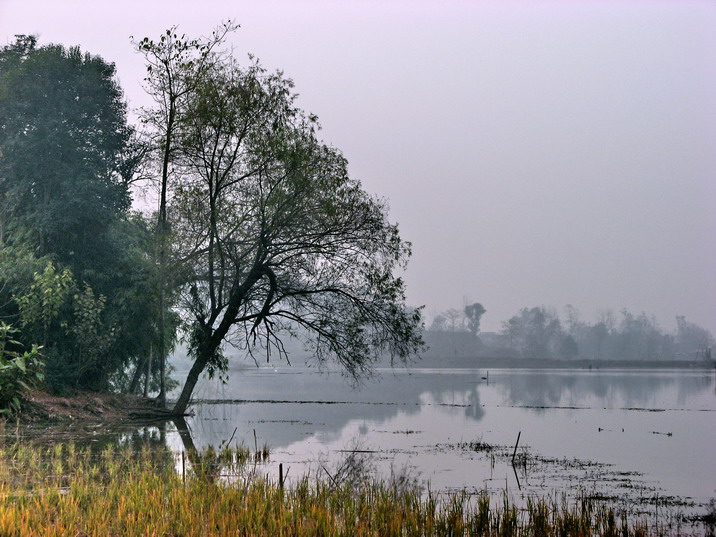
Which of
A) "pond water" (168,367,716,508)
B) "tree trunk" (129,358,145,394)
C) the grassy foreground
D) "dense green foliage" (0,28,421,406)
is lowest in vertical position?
"pond water" (168,367,716,508)

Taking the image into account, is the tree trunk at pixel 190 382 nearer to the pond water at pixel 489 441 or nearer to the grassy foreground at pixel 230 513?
the pond water at pixel 489 441

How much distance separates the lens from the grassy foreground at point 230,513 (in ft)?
32.4

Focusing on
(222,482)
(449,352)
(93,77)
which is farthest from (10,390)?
(449,352)

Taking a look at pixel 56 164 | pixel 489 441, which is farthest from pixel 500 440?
pixel 56 164

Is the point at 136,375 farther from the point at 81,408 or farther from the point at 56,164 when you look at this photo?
the point at 56,164

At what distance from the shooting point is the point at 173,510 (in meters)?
10.7

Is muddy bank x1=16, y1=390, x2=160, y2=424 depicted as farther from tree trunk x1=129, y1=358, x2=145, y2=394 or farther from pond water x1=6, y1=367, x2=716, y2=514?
tree trunk x1=129, y1=358, x2=145, y2=394

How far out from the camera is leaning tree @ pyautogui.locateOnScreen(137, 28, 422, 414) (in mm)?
26953

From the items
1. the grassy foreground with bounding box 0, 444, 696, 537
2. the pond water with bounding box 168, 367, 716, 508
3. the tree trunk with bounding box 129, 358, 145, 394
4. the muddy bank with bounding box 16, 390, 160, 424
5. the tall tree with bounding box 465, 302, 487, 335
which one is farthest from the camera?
the tall tree with bounding box 465, 302, 487, 335

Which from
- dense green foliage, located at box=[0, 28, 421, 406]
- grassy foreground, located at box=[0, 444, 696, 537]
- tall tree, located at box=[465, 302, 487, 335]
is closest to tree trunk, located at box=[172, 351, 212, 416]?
dense green foliage, located at box=[0, 28, 421, 406]

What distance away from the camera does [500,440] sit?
26625 millimetres

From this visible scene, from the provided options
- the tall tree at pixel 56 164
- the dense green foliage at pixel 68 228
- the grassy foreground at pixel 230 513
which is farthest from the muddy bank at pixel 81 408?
the grassy foreground at pixel 230 513

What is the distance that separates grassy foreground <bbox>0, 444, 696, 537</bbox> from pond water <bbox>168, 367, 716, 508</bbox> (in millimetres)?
4117

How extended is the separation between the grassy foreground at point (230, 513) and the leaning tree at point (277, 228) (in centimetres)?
1470
